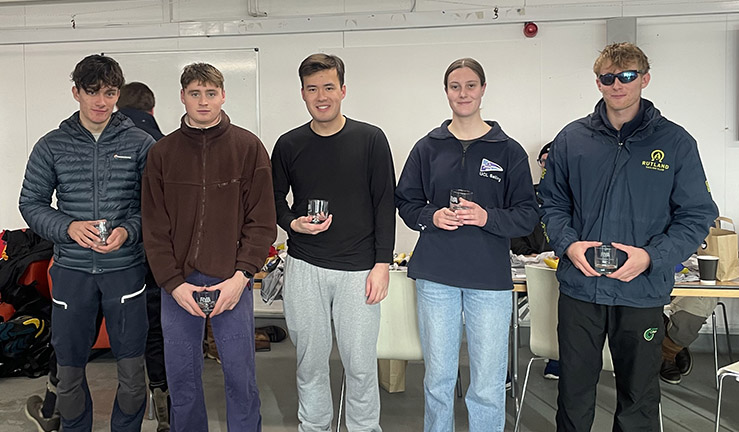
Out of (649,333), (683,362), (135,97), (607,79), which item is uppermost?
(135,97)

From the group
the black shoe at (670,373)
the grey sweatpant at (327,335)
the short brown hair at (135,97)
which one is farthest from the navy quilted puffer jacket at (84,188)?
the black shoe at (670,373)

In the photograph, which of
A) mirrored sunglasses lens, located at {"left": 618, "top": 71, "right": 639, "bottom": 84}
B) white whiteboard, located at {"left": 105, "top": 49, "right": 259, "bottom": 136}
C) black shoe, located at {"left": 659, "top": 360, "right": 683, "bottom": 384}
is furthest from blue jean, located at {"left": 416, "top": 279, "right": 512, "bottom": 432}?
white whiteboard, located at {"left": 105, "top": 49, "right": 259, "bottom": 136}

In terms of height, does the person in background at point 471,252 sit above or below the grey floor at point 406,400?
above

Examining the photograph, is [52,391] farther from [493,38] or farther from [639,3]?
[639,3]

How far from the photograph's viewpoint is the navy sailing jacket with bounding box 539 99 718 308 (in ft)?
8.08

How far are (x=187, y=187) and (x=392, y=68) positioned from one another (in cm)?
313

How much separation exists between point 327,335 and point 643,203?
135cm

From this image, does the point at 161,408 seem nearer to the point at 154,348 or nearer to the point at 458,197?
the point at 154,348

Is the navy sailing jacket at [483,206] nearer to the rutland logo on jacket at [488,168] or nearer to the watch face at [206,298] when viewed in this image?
the rutland logo on jacket at [488,168]

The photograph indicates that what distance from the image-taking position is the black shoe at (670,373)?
4.00 meters

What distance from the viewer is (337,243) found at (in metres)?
2.70

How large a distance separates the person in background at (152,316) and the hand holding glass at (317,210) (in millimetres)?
982

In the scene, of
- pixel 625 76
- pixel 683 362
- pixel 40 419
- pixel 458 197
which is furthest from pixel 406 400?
pixel 625 76

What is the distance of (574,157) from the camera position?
2600 millimetres
